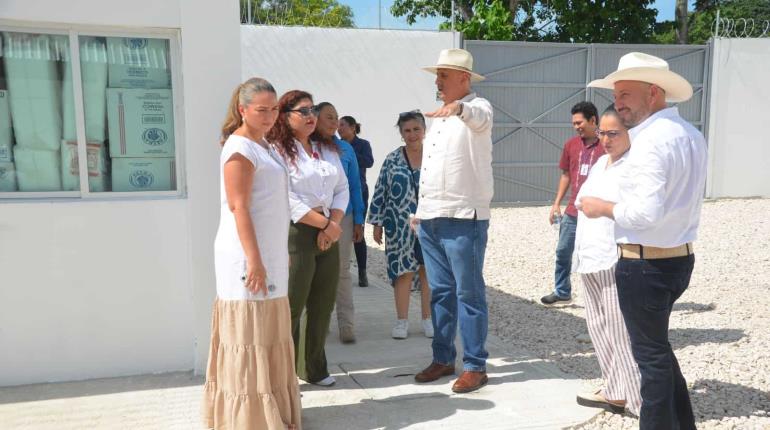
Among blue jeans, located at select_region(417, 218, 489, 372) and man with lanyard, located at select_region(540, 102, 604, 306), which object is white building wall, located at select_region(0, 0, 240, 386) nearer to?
blue jeans, located at select_region(417, 218, 489, 372)

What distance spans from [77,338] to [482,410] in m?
2.54

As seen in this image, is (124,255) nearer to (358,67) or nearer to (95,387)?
(95,387)

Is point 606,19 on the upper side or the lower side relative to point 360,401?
upper

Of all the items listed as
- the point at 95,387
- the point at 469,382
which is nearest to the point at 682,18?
the point at 469,382

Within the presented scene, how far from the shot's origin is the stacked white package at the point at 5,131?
13.4 feet

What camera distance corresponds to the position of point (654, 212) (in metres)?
2.89

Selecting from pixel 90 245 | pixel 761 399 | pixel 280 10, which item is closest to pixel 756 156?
pixel 280 10

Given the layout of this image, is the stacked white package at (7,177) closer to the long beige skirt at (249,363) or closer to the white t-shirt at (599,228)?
the long beige skirt at (249,363)

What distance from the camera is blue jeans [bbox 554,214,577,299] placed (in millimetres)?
6266

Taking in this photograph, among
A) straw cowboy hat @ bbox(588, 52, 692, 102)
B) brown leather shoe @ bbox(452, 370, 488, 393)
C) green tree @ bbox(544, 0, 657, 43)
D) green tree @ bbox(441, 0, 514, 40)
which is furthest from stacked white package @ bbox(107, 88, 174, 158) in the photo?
green tree @ bbox(544, 0, 657, 43)

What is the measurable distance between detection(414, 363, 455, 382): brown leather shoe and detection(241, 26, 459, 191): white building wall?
28.8 ft

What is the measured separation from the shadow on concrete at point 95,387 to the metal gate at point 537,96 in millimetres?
10800

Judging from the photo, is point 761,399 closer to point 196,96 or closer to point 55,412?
point 196,96

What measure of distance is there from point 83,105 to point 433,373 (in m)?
2.81
